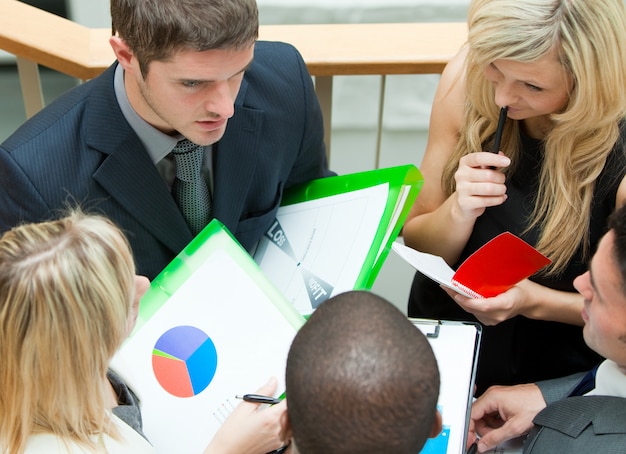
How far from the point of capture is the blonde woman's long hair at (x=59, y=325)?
3.69 ft

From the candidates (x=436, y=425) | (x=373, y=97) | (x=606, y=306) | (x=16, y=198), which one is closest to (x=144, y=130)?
(x=16, y=198)

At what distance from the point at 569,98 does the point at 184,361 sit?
0.93m

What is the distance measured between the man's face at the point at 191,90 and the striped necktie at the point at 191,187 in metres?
0.06

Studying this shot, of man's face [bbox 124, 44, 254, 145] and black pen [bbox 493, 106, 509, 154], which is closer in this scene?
man's face [bbox 124, 44, 254, 145]

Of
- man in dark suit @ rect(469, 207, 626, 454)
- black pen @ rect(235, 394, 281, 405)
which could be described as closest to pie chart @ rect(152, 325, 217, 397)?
black pen @ rect(235, 394, 281, 405)

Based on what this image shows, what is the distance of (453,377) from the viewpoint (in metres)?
1.51

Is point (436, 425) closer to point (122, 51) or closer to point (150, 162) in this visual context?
point (150, 162)

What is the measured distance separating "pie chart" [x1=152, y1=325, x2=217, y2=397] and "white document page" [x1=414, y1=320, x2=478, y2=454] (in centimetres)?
44

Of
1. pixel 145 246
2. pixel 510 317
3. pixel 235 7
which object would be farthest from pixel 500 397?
pixel 235 7

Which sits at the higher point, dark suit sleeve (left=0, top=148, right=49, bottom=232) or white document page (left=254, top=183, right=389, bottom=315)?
dark suit sleeve (left=0, top=148, right=49, bottom=232)

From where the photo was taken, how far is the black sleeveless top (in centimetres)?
162

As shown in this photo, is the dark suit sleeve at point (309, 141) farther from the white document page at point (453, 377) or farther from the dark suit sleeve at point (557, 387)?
the dark suit sleeve at point (557, 387)

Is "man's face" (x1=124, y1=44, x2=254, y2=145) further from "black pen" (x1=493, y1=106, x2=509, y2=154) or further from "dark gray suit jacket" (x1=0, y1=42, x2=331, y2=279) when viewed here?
"black pen" (x1=493, y1=106, x2=509, y2=154)

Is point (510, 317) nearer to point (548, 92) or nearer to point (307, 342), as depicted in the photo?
point (548, 92)
